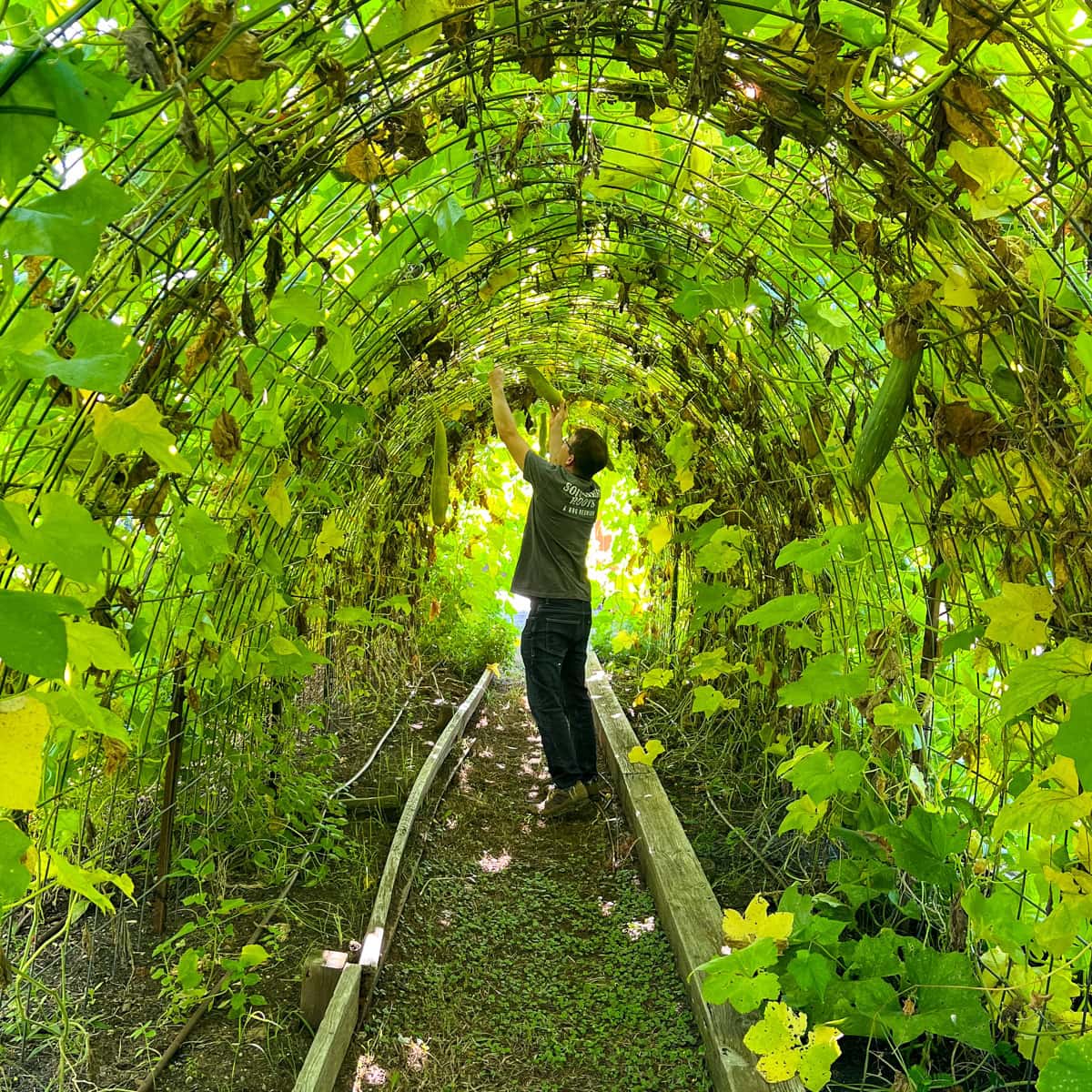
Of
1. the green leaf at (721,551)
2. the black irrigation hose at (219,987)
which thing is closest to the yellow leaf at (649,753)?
the green leaf at (721,551)

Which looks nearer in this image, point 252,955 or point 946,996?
point 946,996

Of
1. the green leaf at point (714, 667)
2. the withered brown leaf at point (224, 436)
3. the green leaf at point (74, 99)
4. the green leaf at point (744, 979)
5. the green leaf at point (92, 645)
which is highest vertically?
the green leaf at point (74, 99)

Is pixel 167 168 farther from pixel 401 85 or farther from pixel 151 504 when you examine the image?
pixel 151 504

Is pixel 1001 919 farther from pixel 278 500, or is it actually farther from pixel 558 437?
pixel 558 437

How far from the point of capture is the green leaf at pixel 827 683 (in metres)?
1.82

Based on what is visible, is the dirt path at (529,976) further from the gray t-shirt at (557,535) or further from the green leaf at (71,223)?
the green leaf at (71,223)

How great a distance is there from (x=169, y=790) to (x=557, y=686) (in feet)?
6.65

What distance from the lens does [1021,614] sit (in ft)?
4.54

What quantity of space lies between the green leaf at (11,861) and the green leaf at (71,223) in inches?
23.8

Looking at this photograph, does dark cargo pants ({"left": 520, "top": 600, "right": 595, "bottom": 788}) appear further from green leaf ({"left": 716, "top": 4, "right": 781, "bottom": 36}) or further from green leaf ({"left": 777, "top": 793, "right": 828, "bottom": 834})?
green leaf ({"left": 716, "top": 4, "right": 781, "bottom": 36})

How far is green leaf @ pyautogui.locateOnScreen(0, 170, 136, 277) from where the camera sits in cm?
80

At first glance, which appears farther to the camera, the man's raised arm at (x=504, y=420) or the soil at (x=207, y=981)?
the man's raised arm at (x=504, y=420)

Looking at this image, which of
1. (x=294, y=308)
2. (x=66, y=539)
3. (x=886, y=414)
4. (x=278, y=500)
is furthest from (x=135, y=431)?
(x=886, y=414)

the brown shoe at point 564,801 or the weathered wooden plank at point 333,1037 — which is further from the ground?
the brown shoe at point 564,801
